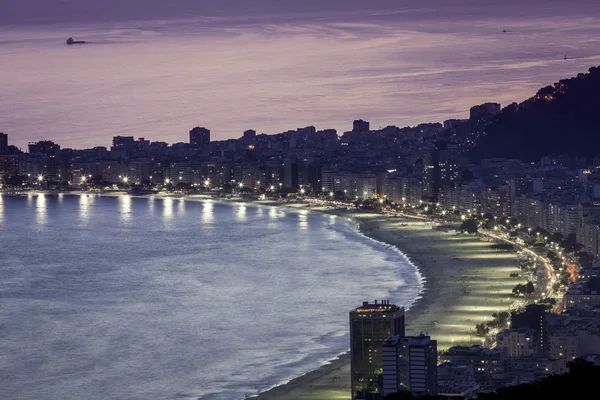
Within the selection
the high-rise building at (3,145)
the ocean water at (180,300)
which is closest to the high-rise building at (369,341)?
the ocean water at (180,300)

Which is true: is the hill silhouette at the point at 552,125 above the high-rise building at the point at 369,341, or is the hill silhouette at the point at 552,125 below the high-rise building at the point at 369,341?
above

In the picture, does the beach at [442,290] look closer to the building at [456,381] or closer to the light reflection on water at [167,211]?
the building at [456,381]

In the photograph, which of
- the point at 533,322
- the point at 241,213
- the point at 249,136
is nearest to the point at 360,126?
the point at 249,136

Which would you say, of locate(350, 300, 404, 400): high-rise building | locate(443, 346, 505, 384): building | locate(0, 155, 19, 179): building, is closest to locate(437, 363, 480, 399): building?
locate(443, 346, 505, 384): building

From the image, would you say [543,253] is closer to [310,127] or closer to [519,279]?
[519,279]

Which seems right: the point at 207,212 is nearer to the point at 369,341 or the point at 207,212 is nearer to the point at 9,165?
the point at 9,165

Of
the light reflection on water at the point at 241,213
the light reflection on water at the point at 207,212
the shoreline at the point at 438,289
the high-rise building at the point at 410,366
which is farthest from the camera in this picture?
the light reflection on water at the point at 241,213

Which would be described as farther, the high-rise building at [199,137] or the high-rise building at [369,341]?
the high-rise building at [199,137]
